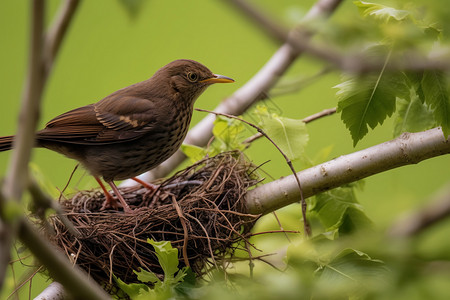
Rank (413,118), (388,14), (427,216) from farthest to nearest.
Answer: (413,118)
(388,14)
(427,216)

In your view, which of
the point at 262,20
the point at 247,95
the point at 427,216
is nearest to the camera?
the point at 427,216

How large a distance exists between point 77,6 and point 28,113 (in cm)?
22

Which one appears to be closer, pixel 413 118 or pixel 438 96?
pixel 438 96

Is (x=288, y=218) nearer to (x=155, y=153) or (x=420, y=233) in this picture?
(x=155, y=153)

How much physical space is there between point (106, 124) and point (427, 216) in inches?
143

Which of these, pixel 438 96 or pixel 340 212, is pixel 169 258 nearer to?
pixel 340 212

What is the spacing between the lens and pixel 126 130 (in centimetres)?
423

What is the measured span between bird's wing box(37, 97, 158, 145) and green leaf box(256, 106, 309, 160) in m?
0.98

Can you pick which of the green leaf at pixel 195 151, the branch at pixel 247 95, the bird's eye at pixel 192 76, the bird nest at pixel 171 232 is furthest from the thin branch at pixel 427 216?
the branch at pixel 247 95

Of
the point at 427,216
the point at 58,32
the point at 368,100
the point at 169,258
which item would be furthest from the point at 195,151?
the point at 427,216

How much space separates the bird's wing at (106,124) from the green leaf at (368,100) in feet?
5.73

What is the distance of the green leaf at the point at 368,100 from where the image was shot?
278cm

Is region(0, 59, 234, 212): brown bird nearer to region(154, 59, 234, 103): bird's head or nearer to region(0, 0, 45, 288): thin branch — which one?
region(154, 59, 234, 103): bird's head

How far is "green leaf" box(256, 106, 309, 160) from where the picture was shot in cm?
354
